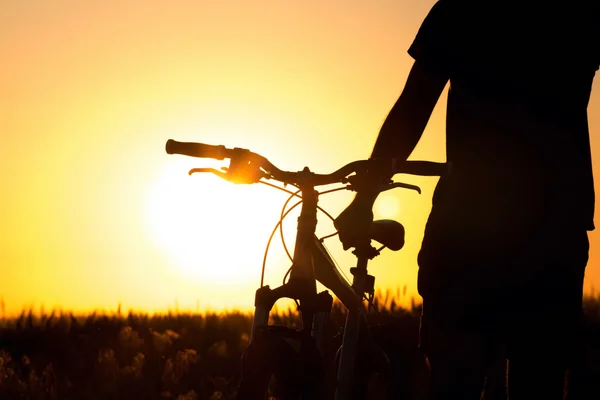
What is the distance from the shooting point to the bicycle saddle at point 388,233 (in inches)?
217

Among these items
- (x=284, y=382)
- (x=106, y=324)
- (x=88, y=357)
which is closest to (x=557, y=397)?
(x=284, y=382)

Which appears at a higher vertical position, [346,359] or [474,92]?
[474,92]

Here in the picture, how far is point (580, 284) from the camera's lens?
5.02 metres

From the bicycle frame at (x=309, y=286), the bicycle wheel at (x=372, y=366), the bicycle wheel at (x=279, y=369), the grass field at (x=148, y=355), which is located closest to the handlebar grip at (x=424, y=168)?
the bicycle frame at (x=309, y=286)

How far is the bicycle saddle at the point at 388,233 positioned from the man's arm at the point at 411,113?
1.36 ft

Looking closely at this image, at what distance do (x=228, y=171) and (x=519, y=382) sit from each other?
1782 millimetres

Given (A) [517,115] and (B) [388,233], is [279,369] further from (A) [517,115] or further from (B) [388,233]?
(A) [517,115]

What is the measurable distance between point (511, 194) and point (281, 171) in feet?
3.71

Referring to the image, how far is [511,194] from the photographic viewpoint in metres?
4.88

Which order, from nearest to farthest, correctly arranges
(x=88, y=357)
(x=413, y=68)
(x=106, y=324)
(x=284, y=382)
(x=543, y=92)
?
1. (x=284, y=382)
2. (x=543, y=92)
3. (x=413, y=68)
4. (x=88, y=357)
5. (x=106, y=324)

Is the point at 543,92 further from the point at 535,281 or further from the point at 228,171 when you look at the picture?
the point at 228,171

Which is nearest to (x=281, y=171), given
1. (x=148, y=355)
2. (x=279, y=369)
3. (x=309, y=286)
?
(x=309, y=286)

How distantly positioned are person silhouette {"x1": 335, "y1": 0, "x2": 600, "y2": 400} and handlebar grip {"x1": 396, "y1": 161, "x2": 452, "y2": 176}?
26 centimetres

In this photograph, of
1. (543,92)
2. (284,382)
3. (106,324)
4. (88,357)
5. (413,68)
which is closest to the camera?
(284,382)
